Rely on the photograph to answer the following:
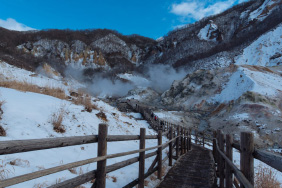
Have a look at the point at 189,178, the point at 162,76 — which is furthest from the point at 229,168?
the point at 162,76

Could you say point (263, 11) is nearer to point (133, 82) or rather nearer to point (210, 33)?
point (210, 33)

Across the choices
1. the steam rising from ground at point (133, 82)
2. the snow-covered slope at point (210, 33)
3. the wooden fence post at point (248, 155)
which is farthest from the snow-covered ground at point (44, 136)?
the snow-covered slope at point (210, 33)

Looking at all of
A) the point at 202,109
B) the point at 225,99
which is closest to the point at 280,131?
the point at 225,99

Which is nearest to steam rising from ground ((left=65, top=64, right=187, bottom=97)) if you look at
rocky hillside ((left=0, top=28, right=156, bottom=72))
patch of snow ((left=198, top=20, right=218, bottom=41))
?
rocky hillside ((left=0, top=28, right=156, bottom=72))

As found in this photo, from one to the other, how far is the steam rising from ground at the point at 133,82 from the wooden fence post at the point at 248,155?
162ft

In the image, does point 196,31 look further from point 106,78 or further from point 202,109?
point 202,109

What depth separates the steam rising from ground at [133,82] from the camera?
54719 mm

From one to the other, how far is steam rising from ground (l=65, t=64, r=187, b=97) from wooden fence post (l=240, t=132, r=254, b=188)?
162 ft

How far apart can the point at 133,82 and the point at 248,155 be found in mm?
56828

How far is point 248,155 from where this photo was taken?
2283 mm

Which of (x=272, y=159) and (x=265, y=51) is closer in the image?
(x=272, y=159)

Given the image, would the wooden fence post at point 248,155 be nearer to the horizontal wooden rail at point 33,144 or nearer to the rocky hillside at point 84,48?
the horizontal wooden rail at point 33,144

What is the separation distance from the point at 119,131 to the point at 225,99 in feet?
66.7

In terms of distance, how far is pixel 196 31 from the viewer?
77875 millimetres
